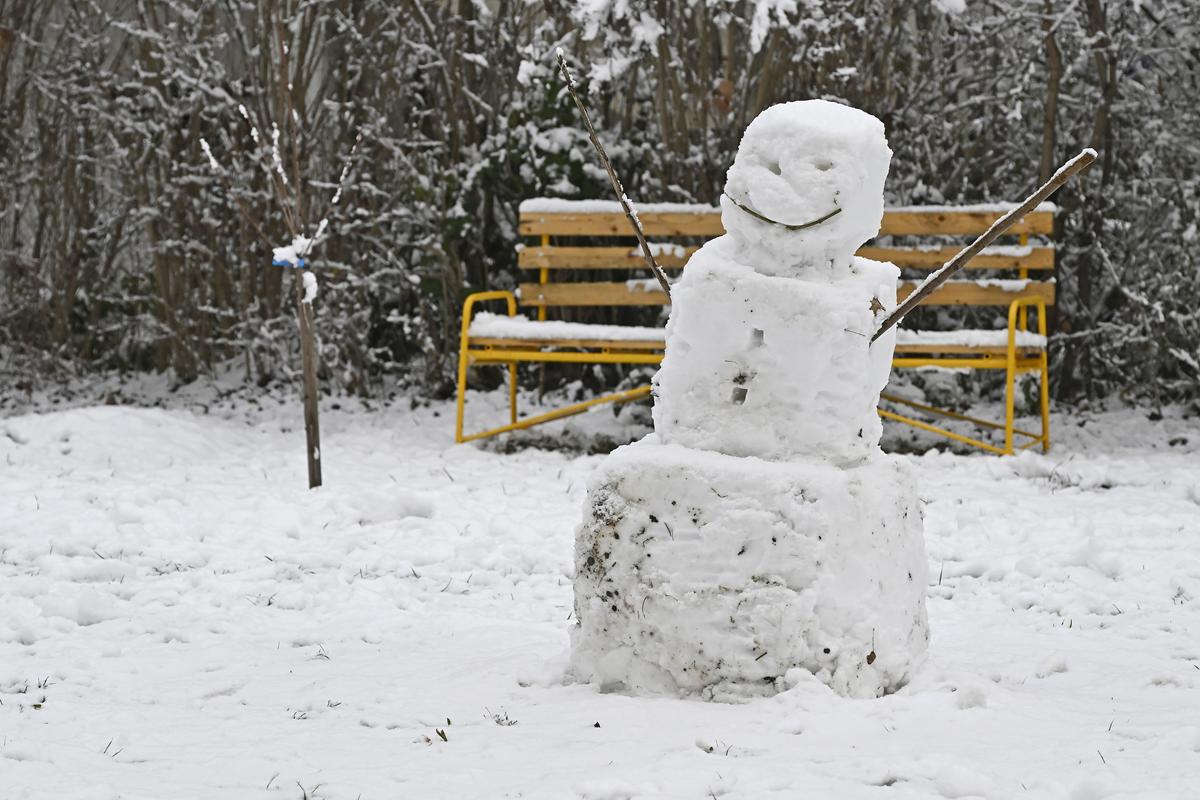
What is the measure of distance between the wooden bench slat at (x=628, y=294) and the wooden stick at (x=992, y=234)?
373 cm

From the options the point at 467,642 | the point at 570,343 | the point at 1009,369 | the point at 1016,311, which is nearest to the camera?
the point at 467,642

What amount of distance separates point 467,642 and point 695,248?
3.82 metres

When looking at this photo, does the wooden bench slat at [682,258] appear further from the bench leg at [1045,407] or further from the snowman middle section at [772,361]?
the snowman middle section at [772,361]

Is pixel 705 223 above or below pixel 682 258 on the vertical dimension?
above

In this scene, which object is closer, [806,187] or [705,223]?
[806,187]

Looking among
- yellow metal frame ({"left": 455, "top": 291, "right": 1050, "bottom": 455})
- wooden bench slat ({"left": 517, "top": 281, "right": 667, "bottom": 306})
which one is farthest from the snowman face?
wooden bench slat ({"left": 517, "top": 281, "right": 667, "bottom": 306})

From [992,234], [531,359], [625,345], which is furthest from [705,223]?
[992,234]

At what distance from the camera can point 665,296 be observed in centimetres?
686

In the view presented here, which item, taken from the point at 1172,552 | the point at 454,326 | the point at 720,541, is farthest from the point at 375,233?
the point at 720,541

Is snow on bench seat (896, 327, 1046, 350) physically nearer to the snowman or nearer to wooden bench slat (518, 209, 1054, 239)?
wooden bench slat (518, 209, 1054, 239)

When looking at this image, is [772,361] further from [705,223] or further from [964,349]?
[705,223]

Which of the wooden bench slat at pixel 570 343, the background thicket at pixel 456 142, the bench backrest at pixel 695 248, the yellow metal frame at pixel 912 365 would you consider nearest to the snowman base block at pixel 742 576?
the yellow metal frame at pixel 912 365

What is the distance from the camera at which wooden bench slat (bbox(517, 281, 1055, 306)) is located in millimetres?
6637

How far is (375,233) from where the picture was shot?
793 cm
